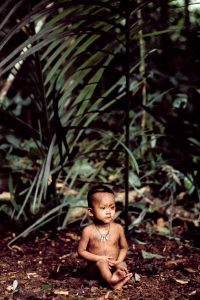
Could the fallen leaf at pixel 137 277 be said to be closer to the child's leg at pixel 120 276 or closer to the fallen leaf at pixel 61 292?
the child's leg at pixel 120 276

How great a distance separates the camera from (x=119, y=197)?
2588 millimetres

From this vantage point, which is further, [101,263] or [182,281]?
[182,281]

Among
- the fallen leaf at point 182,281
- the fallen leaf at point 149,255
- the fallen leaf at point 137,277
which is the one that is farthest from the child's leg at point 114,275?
the fallen leaf at point 149,255

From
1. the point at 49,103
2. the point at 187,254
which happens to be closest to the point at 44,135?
the point at 49,103

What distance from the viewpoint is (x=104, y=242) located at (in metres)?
1.54

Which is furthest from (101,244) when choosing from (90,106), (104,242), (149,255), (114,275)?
(90,106)

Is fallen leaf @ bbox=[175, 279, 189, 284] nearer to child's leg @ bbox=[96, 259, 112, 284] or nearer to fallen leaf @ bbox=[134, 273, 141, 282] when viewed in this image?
fallen leaf @ bbox=[134, 273, 141, 282]

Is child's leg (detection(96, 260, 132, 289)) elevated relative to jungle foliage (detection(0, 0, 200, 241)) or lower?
lower

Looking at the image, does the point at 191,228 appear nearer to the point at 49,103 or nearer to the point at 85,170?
the point at 85,170

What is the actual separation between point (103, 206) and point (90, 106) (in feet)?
2.19

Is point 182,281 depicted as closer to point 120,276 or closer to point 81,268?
point 120,276

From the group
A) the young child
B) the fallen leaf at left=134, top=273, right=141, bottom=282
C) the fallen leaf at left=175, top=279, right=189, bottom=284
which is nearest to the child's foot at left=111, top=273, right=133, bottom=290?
the young child

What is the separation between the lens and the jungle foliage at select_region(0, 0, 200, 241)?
5.24ft

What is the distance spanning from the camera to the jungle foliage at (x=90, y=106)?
160 centimetres
